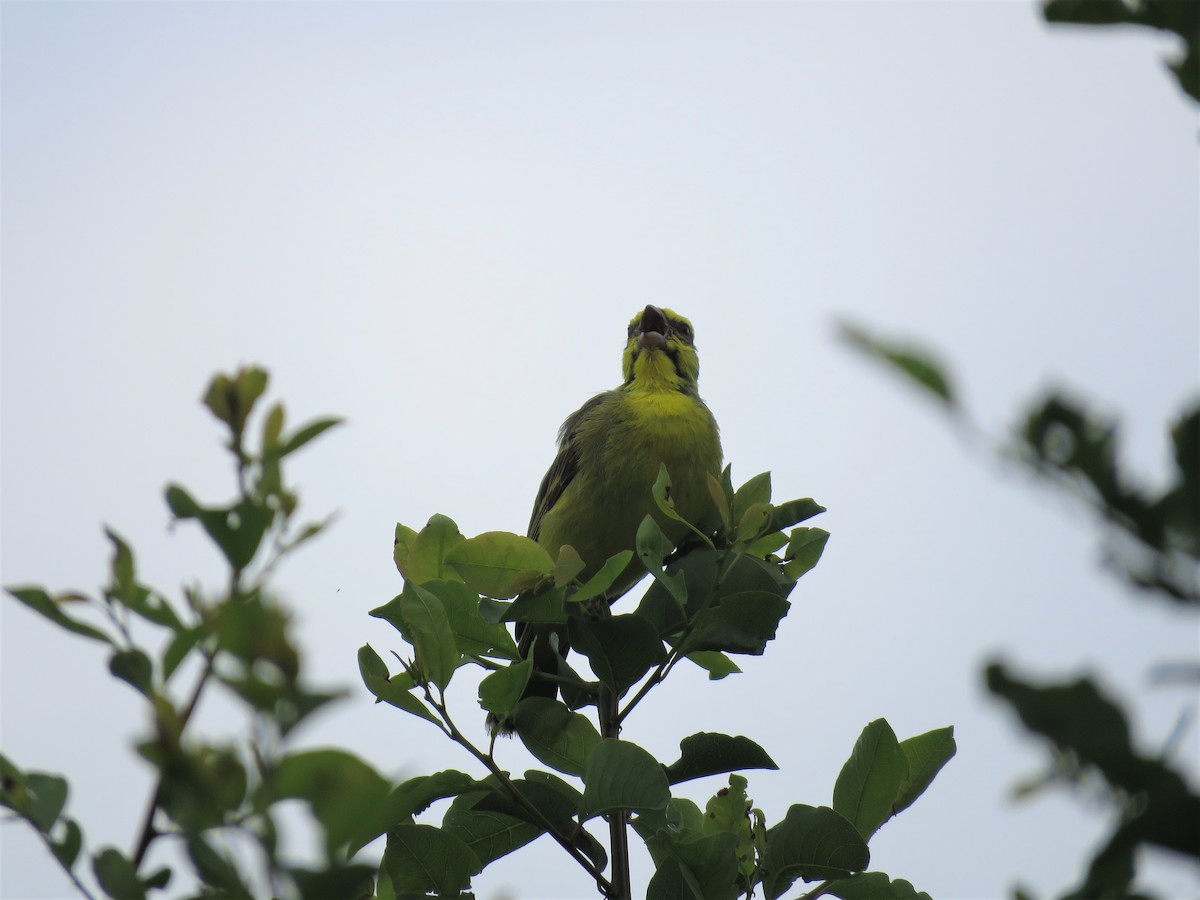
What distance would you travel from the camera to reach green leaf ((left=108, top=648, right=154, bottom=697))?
113 centimetres

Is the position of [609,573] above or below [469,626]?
above

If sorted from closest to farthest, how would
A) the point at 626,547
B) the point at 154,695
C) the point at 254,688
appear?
the point at 254,688 → the point at 154,695 → the point at 626,547

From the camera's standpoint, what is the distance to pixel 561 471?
18.8ft

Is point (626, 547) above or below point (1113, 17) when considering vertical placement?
below

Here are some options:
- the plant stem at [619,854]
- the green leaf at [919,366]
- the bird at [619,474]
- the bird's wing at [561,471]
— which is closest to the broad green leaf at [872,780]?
the plant stem at [619,854]

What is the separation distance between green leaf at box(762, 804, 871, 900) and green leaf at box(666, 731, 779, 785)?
0.30 meters

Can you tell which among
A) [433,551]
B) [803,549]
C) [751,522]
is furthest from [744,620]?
[433,551]

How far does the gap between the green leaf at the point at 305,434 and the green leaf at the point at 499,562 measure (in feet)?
4.58

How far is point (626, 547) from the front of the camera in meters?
5.18

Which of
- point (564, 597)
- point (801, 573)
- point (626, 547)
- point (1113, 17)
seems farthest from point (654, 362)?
point (1113, 17)

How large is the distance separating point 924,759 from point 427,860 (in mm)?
1146

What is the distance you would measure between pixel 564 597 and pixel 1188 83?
1.83 metres

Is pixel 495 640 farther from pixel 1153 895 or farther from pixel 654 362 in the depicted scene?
pixel 654 362

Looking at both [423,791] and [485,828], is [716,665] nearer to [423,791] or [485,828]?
[485,828]
